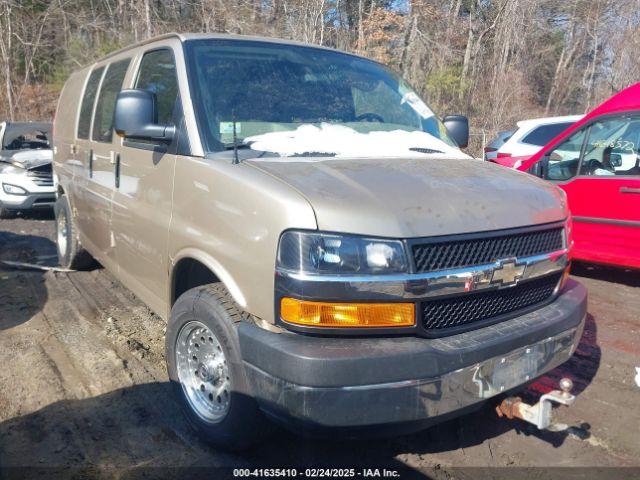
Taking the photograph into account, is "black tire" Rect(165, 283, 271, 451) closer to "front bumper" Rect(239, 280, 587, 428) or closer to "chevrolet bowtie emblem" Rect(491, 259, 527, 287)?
"front bumper" Rect(239, 280, 587, 428)

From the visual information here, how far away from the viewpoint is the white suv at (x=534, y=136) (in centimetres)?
927

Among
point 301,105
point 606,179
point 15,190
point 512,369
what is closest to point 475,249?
point 512,369

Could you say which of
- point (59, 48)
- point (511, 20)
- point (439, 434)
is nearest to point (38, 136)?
point (439, 434)

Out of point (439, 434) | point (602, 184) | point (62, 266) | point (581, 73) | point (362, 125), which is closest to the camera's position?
point (439, 434)

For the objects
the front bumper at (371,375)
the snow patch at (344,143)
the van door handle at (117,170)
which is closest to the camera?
the front bumper at (371,375)

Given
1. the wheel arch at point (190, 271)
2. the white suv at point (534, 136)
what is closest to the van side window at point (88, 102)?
the wheel arch at point (190, 271)

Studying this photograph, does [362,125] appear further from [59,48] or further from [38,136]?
[59,48]

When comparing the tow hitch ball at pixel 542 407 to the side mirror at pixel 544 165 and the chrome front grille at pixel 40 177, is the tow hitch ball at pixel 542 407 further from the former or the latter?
the chrome front grille at pixel 40 177

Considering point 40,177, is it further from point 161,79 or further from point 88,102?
point 161,79

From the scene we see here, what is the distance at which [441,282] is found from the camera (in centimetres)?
231

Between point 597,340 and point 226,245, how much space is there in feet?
10.8

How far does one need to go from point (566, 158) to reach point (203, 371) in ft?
15.3

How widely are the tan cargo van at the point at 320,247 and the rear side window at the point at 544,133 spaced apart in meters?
6.25

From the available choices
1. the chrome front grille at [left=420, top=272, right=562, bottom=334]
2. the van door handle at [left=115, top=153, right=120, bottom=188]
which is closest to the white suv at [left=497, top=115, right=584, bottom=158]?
the chrome front grille at [left=420, top=272, right=562, bottom=334]
